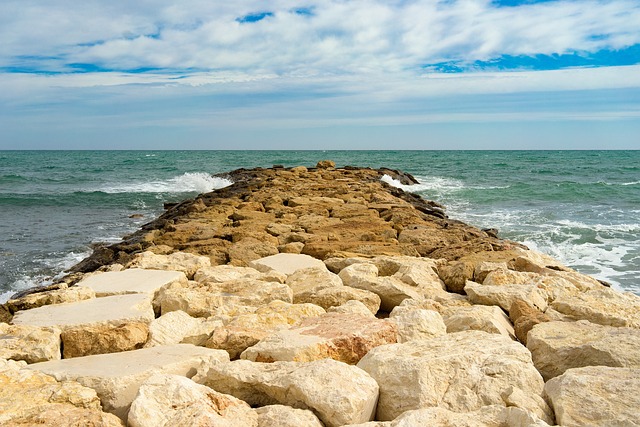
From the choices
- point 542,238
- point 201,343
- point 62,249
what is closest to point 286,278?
point 201,343

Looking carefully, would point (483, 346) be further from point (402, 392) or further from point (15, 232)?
point (15, 232)

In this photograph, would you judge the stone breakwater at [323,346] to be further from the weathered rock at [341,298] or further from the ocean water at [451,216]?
the ocean water at [451,216]

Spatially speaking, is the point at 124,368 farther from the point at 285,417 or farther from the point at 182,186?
the point at 182,186

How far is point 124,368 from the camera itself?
9.50 ft

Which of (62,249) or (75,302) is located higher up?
(75,302)

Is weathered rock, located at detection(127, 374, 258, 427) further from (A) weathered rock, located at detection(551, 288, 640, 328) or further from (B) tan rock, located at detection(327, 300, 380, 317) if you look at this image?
(A) weathered rock, located at detection(551, 288, 640, 328)

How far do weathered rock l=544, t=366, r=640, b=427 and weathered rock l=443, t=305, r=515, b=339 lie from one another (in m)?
0.94

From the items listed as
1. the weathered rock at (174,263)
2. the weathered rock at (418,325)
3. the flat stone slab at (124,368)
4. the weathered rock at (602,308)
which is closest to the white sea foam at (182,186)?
the weathered rock at (174,263)

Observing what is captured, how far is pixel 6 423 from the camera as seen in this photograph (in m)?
2.33

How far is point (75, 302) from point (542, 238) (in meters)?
9.29

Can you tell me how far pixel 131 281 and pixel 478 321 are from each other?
112 inches

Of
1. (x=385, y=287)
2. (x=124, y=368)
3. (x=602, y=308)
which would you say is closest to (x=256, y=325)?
(x=124, y=368)

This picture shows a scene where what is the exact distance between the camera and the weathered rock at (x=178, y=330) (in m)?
3.50

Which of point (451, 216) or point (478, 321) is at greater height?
point (478, 321)
